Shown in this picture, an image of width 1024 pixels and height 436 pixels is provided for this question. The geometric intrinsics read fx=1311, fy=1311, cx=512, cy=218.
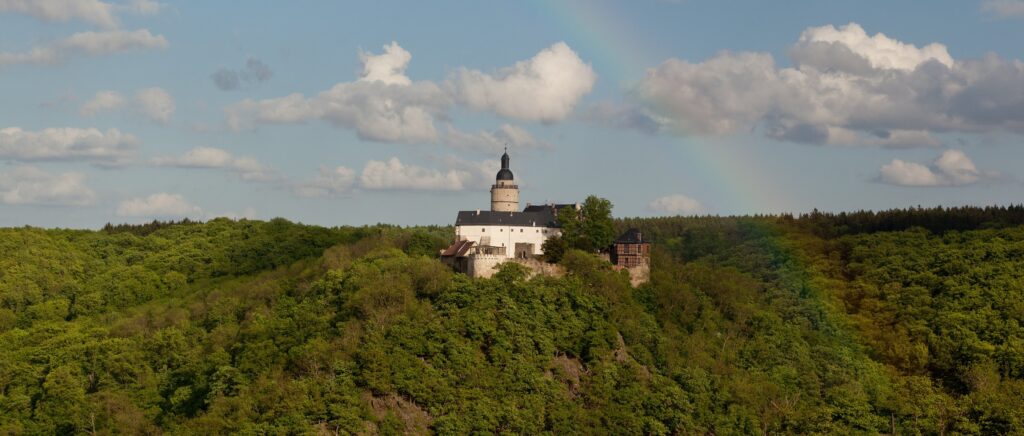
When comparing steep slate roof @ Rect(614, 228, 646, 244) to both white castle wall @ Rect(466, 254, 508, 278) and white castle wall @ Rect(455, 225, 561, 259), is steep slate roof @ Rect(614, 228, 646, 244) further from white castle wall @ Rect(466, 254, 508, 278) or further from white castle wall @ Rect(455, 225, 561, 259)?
white castle wall @ Rect(466, 254, 508, 278)

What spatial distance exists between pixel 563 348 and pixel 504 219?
11668 mm

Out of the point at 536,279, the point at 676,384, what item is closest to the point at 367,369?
the point at 536,279

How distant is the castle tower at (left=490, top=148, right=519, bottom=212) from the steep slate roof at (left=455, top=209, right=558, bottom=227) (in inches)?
136

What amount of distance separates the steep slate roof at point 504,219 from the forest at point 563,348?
155 inches

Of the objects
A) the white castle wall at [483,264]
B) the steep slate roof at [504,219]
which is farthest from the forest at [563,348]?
the steep slate roof at [504,219]

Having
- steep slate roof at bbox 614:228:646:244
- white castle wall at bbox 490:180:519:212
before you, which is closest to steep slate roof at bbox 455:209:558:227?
white castle wall at bbox 490:180:519:212

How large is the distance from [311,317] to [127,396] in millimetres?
20826

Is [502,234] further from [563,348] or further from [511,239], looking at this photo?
[563,348]

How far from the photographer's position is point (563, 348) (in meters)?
98.7

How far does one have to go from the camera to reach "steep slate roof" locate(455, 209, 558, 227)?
10319cm

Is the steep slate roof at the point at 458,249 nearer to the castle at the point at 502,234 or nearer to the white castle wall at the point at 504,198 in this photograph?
the castle at the point at 502,234

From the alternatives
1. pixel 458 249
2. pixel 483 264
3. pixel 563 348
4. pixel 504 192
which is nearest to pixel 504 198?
pixel 504 192

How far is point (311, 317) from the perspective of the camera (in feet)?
335

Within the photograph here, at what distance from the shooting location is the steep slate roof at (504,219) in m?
103
